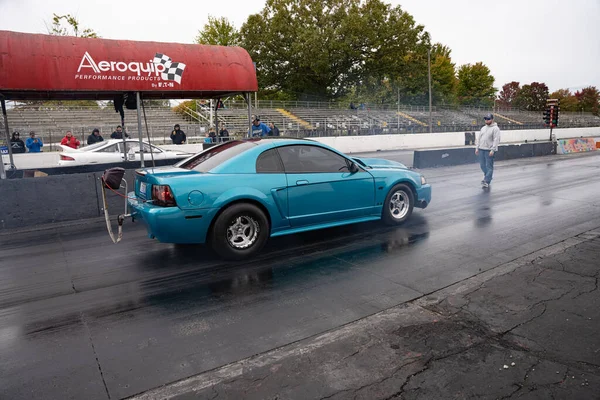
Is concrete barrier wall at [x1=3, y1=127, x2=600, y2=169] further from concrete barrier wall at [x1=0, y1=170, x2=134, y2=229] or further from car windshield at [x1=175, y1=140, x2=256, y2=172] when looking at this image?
car windshield at [x1=175, y1=140, x2=256, y2=172]

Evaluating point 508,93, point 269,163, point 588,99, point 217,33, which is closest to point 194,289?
point 269,163

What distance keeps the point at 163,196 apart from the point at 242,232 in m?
1.07

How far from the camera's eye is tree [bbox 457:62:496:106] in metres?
82.4

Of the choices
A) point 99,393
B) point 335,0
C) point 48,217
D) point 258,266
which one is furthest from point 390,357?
point 335,0

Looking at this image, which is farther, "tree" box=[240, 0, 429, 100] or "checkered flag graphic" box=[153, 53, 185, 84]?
"tree" box=[240, 0, 429, 100]

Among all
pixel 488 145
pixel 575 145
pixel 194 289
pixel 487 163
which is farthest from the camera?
pixel 575 145

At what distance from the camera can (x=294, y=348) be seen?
341 cm

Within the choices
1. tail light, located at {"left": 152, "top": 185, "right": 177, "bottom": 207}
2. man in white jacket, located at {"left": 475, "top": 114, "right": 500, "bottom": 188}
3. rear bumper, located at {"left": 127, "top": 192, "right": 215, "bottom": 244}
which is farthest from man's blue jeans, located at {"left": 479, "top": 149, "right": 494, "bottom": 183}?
tail light, located at {"left": 152, "top": 185, "right": 177, "bottom": 207}

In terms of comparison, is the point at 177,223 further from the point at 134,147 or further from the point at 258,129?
the point at 258,129

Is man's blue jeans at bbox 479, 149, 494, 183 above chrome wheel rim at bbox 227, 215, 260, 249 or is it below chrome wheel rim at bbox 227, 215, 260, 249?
above

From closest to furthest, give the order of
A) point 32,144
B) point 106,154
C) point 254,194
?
1. point 254,194
2. point 106,154
3. point 32,144

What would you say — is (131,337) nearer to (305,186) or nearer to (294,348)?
(294,348)

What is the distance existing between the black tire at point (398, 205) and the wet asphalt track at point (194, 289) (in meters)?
0.18

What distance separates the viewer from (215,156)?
5.90 metres
